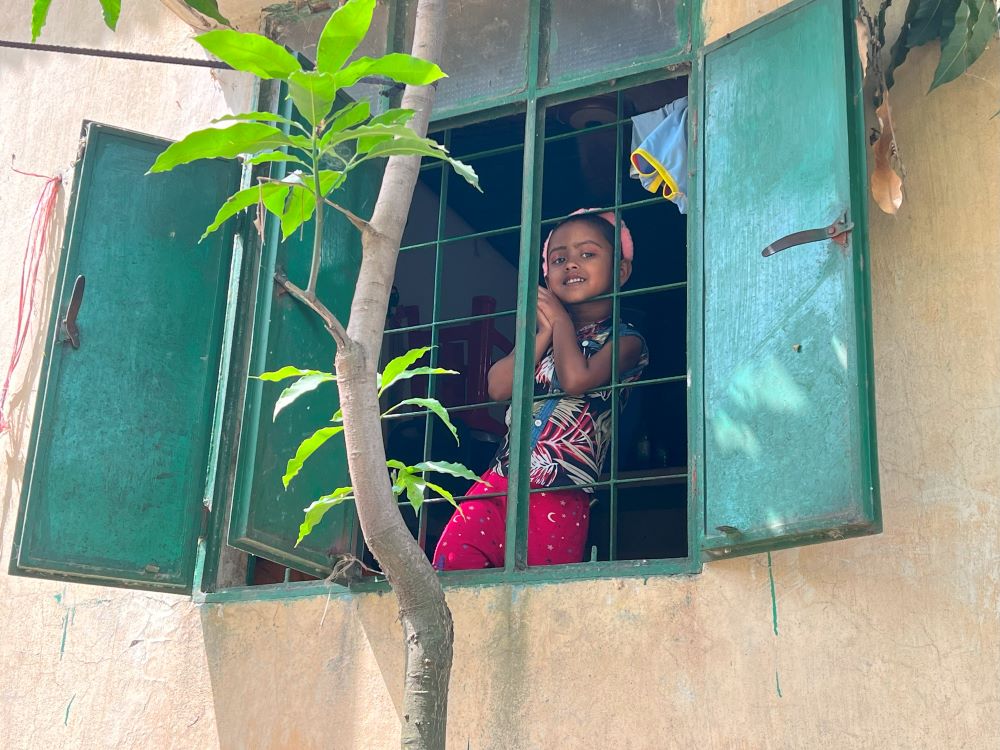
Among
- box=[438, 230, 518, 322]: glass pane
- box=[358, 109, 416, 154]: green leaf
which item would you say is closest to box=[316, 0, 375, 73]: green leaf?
box=[358, 109, 416, 154]: green leaf

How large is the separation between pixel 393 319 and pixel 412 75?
10.1ft

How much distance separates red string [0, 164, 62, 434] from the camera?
5141 mm

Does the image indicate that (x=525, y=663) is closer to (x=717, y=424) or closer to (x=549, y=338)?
(x=717, y=424)

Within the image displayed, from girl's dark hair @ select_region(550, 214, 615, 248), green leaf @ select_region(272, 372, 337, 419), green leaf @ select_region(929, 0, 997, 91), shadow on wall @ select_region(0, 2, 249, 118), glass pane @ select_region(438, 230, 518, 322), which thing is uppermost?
shadow on wall @ select_region(0, 2, 249, 118)

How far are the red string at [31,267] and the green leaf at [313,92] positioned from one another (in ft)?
8.83

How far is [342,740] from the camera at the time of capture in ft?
13.1

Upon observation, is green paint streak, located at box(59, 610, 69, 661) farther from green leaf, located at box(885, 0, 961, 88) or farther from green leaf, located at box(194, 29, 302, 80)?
green leaf, located at box(885, 0, 961, 88)

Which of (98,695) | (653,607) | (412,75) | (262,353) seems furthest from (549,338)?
(412,75)

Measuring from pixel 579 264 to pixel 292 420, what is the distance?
1.18 metres

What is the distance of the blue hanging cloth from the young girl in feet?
0.96

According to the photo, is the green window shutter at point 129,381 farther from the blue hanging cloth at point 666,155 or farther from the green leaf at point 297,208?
the green leaf at point 297,208

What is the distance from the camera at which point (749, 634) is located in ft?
11.9

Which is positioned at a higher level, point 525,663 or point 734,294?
point 734,294

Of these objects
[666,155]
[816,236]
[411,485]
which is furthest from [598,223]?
[411,485]
